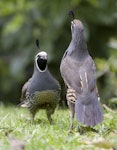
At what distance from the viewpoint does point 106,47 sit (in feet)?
41.1

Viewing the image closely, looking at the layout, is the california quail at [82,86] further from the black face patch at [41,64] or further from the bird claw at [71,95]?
the black face patch at [41,64]

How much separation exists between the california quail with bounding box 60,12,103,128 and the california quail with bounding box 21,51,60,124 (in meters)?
0.25

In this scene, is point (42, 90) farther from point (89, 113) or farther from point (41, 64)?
point (89, 113)

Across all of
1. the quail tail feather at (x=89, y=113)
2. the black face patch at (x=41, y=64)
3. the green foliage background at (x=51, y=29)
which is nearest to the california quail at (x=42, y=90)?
the black face patch at (x=41, y=64)

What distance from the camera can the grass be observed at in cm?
552

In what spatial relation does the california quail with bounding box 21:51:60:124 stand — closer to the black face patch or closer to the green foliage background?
the black face patch

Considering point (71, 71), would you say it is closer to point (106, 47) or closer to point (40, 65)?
point (40, 65)

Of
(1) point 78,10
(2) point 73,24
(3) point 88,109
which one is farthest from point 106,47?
(3) point 88,109

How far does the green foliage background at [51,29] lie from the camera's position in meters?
11.7

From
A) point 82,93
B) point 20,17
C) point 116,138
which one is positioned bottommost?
point 116,138

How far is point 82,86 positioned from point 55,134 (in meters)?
0.58

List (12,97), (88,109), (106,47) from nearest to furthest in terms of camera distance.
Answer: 1. (88,109)
2. (106,47)
3. (12,97)

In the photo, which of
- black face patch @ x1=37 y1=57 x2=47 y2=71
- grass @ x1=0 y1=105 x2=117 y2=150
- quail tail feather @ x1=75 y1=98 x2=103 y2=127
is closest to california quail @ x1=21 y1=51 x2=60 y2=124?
black face patch @ x1=37 y1=57 x2=47 y2=71

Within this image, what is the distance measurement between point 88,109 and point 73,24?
1.17 meters
